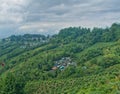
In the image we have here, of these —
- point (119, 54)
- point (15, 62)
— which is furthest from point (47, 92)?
point (15, 62)

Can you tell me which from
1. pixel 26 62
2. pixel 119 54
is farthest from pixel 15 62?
pixel 119 54

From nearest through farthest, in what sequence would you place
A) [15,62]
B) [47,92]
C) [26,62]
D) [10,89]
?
[10,89] < [47,92] < [26,62] < [15,62]

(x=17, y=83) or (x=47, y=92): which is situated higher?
(x=17, y=83)

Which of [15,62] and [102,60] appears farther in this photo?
[15,62]

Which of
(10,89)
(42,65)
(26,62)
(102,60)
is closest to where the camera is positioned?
(10,89)

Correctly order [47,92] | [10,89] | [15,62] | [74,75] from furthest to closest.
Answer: [15,62] < [74,75] < [47,92] < [10,89]

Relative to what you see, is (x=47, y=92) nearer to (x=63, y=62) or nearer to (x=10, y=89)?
(x=10, y=89)

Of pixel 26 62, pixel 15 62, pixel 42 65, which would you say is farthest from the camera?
pixel 15 62

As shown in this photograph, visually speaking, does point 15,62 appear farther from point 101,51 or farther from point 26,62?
point 101,51

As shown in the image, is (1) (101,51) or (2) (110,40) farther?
(2) (110,40)
